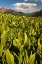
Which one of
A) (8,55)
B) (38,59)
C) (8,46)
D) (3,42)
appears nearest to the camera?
(8,55)

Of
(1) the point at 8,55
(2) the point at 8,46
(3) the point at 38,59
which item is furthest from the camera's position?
(2) the point at 8,46

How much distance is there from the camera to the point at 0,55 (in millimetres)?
1700

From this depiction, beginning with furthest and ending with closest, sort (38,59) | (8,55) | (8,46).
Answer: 1. (8,46)
2. (38,59)
3. (8,55)

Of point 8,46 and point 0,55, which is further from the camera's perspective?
point 8,46

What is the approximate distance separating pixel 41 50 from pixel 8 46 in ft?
1.58

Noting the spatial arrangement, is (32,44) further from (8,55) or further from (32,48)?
(8,55)

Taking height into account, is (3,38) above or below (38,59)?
above

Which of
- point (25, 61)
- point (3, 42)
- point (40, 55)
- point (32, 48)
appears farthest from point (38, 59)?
point (3, 42)

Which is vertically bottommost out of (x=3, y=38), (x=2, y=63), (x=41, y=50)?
(x=2, y=63)

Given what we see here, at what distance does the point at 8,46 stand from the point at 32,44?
0.30m

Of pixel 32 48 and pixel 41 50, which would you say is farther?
pixel 32 48

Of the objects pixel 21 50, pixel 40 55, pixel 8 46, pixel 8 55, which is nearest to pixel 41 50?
pixel 40 55

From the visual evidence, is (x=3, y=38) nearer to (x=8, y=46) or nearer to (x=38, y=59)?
(x=8, y=46)

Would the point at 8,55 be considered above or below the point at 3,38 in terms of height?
below
